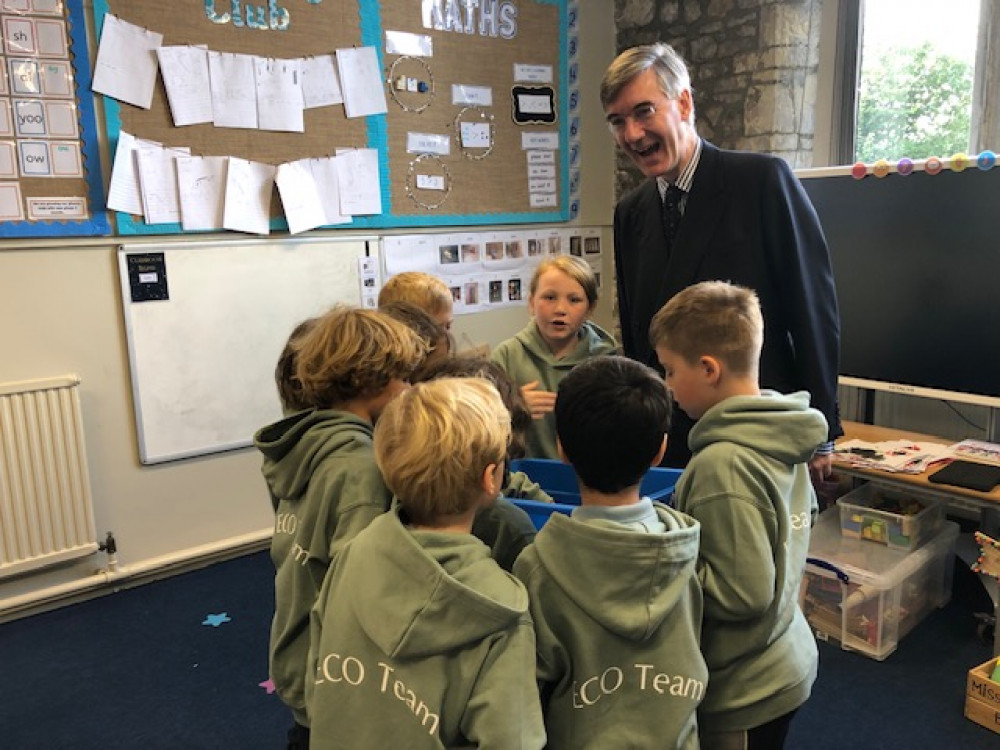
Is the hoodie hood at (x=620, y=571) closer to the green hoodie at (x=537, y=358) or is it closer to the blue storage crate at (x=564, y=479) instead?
the blue storage crate at (x=564, y=479)

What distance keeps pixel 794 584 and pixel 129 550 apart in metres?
2.68

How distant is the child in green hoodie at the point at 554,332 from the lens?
2.15m

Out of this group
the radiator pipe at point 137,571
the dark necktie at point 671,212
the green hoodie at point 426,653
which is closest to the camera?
the green hoodie at point 426,653

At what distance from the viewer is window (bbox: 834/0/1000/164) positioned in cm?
304

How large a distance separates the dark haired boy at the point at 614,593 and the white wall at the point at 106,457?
2403mm

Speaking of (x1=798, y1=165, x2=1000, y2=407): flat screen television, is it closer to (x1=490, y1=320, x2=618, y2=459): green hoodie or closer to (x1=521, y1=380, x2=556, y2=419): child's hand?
(x1=490, y1=320, x2=618, y2=459): green hoodie

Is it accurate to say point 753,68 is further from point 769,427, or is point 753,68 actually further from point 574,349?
point 769,427

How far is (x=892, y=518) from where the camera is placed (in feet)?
8.84

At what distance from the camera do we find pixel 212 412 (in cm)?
325

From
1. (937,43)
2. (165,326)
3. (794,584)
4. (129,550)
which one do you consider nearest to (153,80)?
(165,326)

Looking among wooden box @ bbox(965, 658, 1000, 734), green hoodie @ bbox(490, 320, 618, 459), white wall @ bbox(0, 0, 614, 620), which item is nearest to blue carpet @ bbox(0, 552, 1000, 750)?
wooden box @ bbox(965, 658, 1000, 734)

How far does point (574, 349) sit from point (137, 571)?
2022 millimetres

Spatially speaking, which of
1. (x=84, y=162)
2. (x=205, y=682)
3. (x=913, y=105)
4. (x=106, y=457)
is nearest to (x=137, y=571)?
(x=106, y=457)

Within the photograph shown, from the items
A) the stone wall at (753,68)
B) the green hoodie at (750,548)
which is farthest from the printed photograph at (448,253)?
the green hoodie at (750,548)
